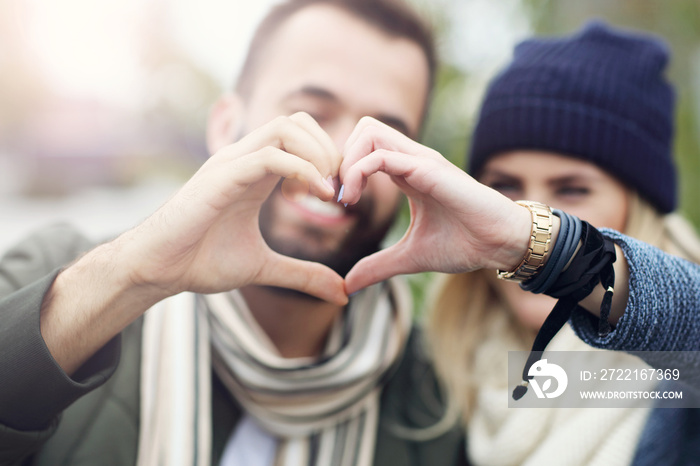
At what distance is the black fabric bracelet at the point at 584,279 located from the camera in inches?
42.1

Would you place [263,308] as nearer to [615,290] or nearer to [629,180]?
[615,290]

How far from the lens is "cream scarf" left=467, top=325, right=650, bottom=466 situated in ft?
4.83

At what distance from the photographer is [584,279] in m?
1.06

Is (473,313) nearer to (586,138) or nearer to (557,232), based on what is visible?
(586,138)

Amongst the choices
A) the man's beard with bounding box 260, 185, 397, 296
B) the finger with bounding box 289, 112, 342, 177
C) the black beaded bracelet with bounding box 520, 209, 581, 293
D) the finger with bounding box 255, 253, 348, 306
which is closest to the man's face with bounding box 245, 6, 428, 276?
the man's beard with bounding box 260, 185, 397, 296

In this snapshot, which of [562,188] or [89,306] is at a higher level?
[562,188]

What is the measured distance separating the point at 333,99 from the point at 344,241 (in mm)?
534

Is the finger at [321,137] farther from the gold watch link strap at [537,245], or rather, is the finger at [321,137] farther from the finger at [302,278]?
the gold watch link strap at [537,245]

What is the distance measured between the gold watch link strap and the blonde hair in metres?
0.89

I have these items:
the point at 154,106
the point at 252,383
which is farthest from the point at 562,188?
the point at 154,106

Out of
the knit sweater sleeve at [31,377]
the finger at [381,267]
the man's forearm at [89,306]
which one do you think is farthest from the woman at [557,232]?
the knit sweater sleeve at [31,377]

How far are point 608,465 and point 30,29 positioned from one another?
9.90 metres

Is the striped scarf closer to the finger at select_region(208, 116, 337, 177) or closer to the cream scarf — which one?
the cream scarf

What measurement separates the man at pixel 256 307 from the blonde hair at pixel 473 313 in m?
0.13
